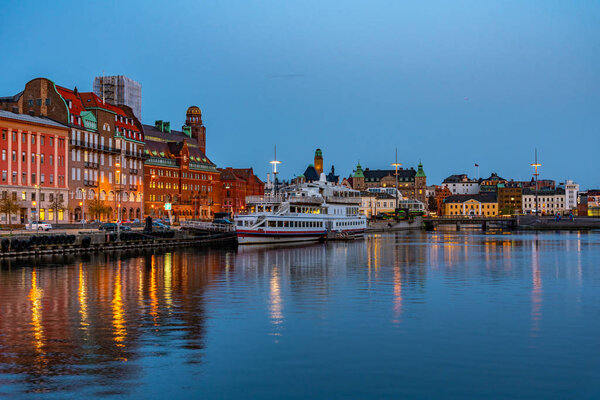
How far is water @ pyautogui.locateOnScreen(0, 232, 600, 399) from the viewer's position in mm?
21078

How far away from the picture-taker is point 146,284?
47.8 metres

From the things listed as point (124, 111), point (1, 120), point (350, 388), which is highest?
point (124, 111)

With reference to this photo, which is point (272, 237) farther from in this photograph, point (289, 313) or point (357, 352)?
point (357, 352)

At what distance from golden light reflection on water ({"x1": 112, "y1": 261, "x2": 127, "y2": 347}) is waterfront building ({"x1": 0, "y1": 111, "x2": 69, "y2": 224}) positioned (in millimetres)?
69498

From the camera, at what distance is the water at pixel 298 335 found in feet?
69.2

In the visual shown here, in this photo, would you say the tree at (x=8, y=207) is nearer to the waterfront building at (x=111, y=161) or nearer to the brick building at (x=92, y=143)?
the brick building at (x=92, y=143)

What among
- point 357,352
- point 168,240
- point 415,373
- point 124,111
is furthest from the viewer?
point 124,111

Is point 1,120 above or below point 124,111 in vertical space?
below

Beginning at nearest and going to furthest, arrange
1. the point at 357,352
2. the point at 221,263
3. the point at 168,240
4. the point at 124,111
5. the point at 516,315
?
the point at 357,352 → the point at 516,315 → the point at 221,263 → the point at 168,240 → the point at 124,111

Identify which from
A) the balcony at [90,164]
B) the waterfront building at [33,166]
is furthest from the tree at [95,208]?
the balcony at [90,164]

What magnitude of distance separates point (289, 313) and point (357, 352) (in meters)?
9.68

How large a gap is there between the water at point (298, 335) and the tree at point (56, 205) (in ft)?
216

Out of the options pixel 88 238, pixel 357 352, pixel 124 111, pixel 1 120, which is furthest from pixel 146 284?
pixel 124 111

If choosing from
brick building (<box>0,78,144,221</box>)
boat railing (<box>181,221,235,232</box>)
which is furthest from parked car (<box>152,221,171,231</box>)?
brick building (<box>0,78,144,221</box>)
